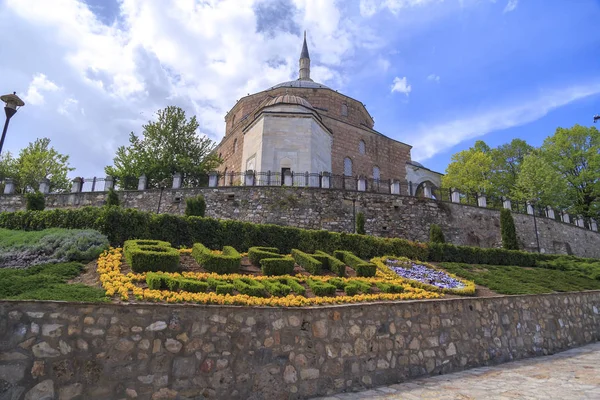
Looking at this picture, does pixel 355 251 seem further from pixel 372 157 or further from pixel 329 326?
pixel 372 157

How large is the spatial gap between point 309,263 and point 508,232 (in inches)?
608

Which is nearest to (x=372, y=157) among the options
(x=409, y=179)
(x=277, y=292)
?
(x=409, y=179)

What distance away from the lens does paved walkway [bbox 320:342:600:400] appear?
533 cm

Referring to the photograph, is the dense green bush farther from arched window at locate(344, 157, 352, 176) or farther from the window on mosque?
the window on mosque

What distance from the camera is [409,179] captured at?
1345 inches

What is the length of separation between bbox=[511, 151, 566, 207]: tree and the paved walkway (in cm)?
Answer: 2339

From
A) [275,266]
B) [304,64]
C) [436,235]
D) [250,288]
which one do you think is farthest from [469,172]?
[250,288]

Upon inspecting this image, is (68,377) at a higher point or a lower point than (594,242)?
lower

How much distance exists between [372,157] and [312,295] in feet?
85.9

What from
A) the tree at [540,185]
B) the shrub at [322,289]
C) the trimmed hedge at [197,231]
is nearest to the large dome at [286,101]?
the trimmed hedge at [197,231]

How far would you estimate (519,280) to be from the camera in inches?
465

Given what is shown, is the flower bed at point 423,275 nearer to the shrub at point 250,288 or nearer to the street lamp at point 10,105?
the shrub at point 250,288

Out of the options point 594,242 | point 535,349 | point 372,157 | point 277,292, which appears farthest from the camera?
point 372,157

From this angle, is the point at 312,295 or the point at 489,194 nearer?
the point at 312,295
